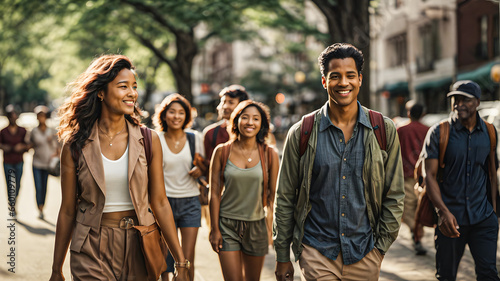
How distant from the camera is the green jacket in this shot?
10.7 ft

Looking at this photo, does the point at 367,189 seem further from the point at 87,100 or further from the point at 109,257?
the point at 87,100

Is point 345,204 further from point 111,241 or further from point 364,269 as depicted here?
point 111,241

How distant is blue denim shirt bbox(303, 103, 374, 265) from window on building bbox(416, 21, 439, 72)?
31169 millimetres

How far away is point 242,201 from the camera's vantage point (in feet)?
16.1

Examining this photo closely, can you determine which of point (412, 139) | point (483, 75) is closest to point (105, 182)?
point (412, 139)

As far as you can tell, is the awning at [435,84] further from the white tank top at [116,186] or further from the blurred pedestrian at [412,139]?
the white tank top at [116,186]

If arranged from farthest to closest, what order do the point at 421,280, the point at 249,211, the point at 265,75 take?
the point at 265,75
the point at 421,280
the point at 249,211

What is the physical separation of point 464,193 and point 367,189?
1767 mm

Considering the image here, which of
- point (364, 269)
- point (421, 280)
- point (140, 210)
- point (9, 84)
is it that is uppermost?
point (9, 84)

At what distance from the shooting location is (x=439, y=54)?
106 feet

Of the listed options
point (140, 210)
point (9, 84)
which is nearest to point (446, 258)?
point (140, 210)

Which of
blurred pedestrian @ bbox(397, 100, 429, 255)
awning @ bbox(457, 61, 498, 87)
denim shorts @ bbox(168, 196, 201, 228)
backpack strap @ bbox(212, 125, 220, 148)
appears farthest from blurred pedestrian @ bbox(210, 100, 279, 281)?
awning @ bbox(457, 61, 498, 87)

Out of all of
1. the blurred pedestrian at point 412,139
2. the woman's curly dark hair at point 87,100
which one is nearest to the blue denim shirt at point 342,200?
the woman's curly dark hair at point 87,100

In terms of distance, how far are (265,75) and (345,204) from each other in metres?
37.8
